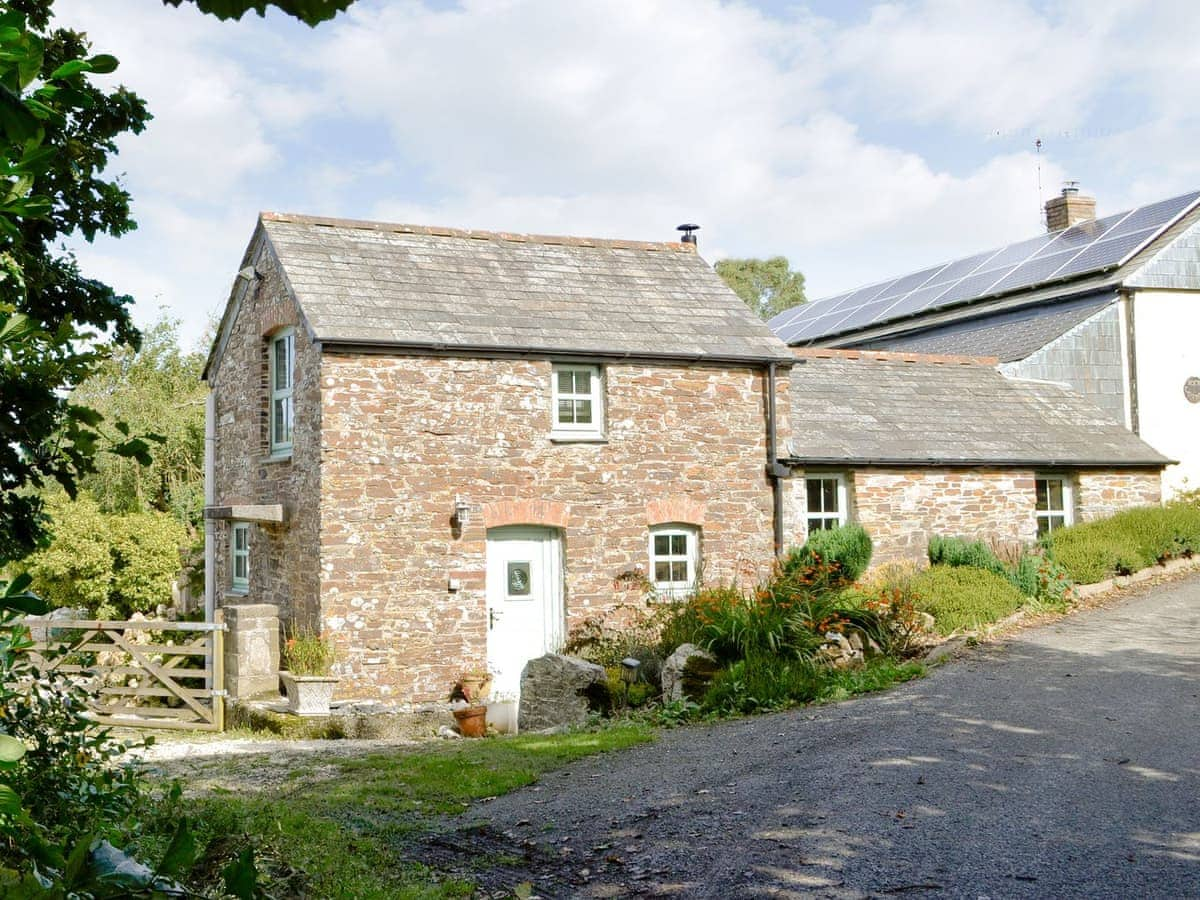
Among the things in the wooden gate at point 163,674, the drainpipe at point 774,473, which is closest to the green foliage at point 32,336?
the wooden gate at point 163,674

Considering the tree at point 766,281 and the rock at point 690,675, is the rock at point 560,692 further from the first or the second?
the tree at point 766,281

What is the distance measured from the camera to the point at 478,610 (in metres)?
14.5

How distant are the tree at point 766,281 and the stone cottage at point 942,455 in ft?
108

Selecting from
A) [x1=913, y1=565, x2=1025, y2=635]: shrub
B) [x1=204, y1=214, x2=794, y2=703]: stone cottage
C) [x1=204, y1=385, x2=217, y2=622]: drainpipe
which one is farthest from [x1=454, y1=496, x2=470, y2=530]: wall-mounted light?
[x1=913, y1=565, x2=1025, y2=635]: shrub

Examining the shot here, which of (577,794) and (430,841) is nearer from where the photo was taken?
(430,841)

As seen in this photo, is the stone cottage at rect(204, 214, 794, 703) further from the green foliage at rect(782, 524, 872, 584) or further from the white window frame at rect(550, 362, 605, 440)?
the green foliage at rect(782, 524, 872, 584)

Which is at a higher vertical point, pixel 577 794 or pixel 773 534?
pixel 773 534

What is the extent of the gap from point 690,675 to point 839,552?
3.99 m

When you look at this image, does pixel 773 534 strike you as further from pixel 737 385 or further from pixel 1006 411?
pixel 1006 411

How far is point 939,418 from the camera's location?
1841 centimetres

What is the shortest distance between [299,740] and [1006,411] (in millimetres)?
13252

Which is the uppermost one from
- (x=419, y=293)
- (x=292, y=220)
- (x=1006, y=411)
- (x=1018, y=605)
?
(x=292, y=220)

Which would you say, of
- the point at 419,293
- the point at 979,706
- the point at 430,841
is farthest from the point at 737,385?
the point at 430,841

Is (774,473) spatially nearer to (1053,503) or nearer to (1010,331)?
(1053,503)
